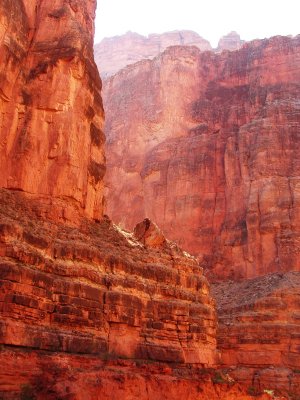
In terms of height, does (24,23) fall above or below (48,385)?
above

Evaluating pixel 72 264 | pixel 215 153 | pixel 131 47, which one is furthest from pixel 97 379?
pixel 131 47

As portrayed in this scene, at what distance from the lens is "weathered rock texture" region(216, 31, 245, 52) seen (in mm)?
126062

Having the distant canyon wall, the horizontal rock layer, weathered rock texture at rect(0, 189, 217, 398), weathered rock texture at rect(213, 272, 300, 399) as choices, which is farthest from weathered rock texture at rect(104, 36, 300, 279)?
the distant canyon wall

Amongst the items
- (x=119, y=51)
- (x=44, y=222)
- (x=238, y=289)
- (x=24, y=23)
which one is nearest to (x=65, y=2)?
(x=24, y=23)

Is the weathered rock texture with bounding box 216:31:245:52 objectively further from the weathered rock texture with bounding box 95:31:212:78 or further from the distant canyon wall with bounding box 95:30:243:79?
the weathered rock texture with bounding box 95:31:212:78

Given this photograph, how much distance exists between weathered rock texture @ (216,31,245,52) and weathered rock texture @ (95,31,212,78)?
920 centimetres

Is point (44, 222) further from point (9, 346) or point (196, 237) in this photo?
point (196, 237)

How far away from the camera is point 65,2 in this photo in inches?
1481

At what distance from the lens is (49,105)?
109 ft

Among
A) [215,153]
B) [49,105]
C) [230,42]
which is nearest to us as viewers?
[49,105]

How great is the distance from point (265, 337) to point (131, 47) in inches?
4549

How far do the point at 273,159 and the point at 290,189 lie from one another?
4511mm

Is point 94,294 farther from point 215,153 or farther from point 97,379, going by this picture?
point 215,153

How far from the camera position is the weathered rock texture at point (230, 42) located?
126062mm
